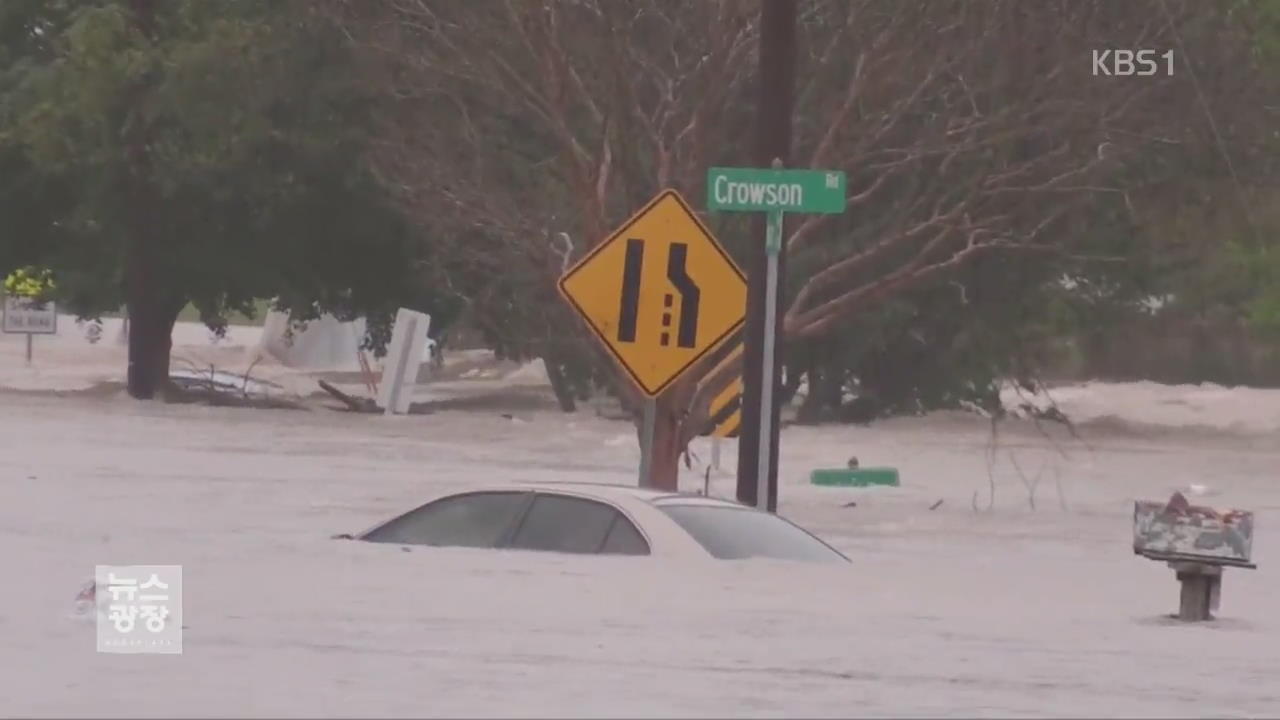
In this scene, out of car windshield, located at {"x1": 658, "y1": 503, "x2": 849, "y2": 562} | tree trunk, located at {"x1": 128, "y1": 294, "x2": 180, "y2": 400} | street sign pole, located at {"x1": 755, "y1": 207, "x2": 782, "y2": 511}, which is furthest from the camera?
tree trunk, located at {"x1": 128, "y1": 294, "x2": 180, "y2": 400}

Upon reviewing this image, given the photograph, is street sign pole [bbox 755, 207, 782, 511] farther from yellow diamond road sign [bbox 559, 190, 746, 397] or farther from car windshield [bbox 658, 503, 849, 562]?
car windshield [bbox 658, 503, 849, 562]

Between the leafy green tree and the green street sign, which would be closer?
the green street sign

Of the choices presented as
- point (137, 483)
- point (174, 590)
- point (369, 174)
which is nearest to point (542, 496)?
point (174, 590)

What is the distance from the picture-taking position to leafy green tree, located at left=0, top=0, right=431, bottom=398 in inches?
1757

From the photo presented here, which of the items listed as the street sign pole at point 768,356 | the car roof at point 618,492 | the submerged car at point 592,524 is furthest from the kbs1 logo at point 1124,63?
the car roof at point 618,492

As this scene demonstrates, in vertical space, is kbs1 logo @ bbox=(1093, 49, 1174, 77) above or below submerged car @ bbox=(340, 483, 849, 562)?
above

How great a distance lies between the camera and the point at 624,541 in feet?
51.5

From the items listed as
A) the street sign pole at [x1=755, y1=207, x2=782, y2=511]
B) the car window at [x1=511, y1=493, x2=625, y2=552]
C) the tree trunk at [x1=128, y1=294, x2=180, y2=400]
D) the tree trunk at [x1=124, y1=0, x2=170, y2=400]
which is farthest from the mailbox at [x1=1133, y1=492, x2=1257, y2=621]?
the tree trunk at [x1=128, y1=294, x2=180, y2=400]

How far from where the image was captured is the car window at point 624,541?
15578 millimetres

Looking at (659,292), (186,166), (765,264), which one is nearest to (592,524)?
(659,292)

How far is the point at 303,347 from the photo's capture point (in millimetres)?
90125

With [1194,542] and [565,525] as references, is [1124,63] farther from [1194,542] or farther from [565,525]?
[565,525]

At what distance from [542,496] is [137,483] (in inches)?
490

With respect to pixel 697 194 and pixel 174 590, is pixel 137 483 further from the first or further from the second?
pixel 174 590
